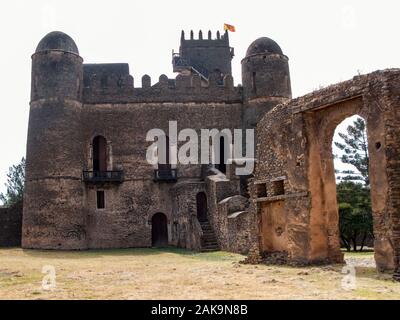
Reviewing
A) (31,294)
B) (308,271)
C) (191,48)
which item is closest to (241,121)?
(191,48)

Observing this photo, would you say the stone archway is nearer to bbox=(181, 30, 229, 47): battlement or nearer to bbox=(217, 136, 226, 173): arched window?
bbox=(217, 136, 226, 173): arched window

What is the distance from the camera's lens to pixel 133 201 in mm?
27891

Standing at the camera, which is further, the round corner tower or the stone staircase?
the round corner tower

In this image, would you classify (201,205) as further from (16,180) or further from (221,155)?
(16,180)

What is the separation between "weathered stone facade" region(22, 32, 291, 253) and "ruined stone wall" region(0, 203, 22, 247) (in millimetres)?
2058

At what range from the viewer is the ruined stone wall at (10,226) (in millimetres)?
27547

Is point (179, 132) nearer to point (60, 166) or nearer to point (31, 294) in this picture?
point (60, 166)

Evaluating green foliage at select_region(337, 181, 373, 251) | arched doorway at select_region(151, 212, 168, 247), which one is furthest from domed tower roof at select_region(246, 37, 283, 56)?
arched doorway at select_region(151, 212, 168, 247)

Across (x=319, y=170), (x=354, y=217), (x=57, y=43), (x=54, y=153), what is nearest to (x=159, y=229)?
(x=54, y=153)

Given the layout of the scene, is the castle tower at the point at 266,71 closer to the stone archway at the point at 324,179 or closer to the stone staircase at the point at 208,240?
the stone staircase at the point at 208,240

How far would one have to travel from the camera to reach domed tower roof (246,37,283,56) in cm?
2823

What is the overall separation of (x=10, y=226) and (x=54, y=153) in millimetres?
5062
